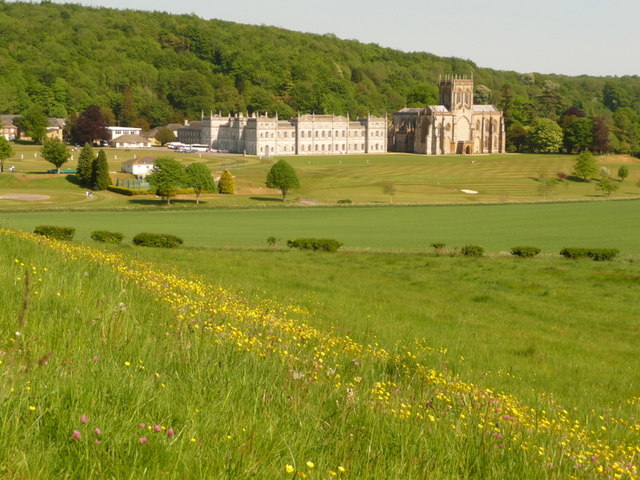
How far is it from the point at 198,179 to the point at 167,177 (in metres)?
4.22

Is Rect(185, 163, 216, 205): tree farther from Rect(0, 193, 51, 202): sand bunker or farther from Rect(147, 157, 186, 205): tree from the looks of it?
Rect(0, 193, 51, 202): sand bunker

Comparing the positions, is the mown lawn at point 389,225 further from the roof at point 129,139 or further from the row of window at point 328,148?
the roof at point 129,139

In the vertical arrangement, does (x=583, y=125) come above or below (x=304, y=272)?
above

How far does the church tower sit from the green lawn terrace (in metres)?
21.7

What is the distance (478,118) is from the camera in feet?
549

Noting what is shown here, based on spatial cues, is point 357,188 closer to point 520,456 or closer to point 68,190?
point 68,190

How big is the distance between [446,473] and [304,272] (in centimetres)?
2333

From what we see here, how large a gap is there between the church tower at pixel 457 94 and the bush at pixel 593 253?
127332 millimetres

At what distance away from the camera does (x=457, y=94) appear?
168 m

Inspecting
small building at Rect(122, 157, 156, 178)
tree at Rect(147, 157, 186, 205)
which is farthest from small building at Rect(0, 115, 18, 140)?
tree at Rect(147, 157, 186, 205)

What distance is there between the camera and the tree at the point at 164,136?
167 m

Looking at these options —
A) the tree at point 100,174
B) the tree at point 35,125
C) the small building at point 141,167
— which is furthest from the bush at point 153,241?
the tree at point 35,125

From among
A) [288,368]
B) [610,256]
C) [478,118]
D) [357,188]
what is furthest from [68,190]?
[478,118]

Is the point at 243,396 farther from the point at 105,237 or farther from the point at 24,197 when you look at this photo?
the point at 24,197
